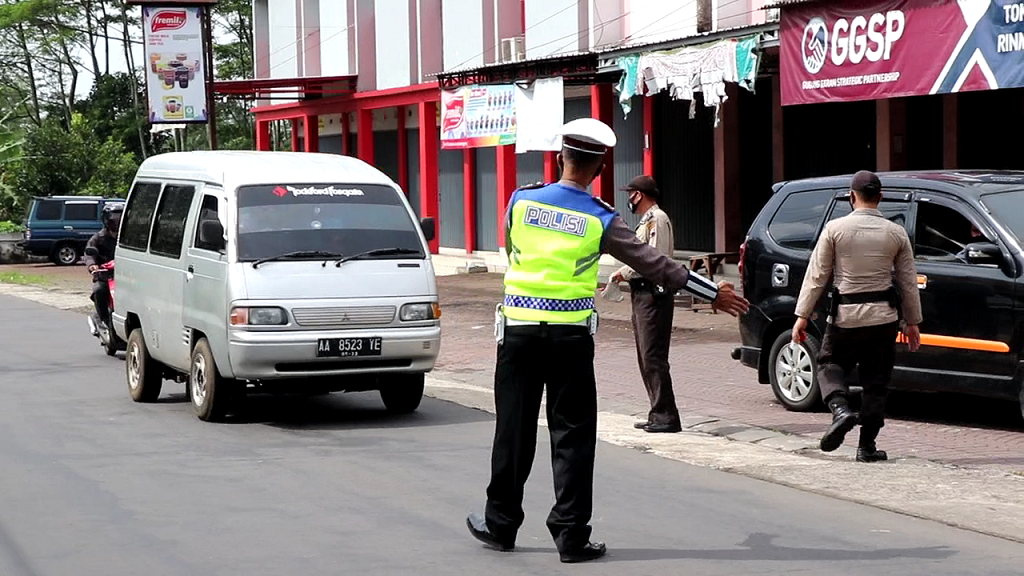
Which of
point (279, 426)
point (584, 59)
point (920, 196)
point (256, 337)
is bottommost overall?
point (279, 426)

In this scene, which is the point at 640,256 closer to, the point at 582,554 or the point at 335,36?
the point at 582,554

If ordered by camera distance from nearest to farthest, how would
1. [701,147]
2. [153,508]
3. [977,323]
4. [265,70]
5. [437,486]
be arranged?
[153,508], [437,486], [977,323], [701,147], [265,70]

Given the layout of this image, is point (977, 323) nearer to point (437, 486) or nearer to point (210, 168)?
point (437, 486)

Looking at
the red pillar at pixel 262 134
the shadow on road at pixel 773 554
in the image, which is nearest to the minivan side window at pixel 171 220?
the shadow on road at pixel 773 554

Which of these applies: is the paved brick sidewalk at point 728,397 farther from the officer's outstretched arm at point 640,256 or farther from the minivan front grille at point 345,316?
the officer's outstretched arm at point 640,256

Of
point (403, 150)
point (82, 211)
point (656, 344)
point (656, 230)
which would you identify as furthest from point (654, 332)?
point (82, 211)

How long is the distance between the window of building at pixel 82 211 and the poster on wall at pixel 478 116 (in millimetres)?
16329

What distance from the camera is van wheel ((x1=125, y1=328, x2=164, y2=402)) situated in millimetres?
13453

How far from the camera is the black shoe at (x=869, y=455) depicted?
9.80 m

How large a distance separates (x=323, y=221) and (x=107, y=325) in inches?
268

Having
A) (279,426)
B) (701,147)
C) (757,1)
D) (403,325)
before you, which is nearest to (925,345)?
(403,325)

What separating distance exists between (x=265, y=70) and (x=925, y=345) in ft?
123

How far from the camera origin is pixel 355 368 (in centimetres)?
1164

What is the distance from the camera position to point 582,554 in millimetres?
7023
